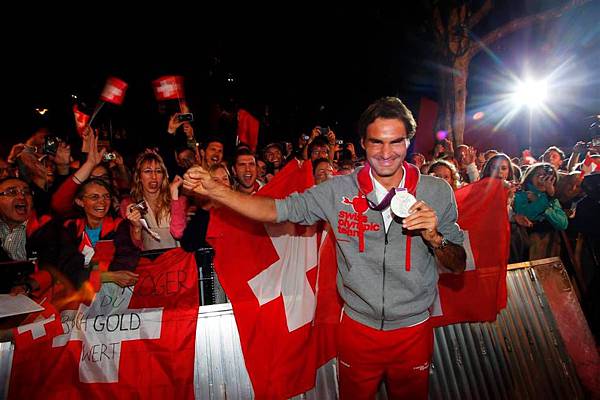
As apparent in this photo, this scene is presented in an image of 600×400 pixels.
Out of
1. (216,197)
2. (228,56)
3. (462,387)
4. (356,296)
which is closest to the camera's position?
(216,197)

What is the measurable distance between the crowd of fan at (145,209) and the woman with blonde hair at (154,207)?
0.04 feet

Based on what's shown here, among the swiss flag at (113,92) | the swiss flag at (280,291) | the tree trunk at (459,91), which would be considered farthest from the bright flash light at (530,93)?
the swiss flag at (280,291)

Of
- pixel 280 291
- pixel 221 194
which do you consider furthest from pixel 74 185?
pixel 221 194

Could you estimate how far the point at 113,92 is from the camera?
6520 millimetres

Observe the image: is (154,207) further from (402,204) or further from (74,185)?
(402,204)

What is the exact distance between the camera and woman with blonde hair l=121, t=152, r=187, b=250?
3.99 meters

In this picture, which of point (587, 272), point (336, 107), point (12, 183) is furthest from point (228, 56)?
point (587, 272)

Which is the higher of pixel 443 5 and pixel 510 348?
pixel 443 5

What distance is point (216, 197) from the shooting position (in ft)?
8.35

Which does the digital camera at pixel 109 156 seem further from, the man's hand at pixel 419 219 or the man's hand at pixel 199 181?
the man's hand at pixel 419 219

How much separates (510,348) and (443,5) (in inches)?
487

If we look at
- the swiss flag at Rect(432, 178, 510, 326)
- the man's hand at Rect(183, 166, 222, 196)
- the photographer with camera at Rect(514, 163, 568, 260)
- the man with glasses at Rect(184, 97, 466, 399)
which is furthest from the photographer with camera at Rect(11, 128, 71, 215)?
the photographer with camera at Rect(514, 163, 568, 260)

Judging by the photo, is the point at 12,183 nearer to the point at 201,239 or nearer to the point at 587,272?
the point at 201,239

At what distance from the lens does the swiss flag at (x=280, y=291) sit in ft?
11.0
